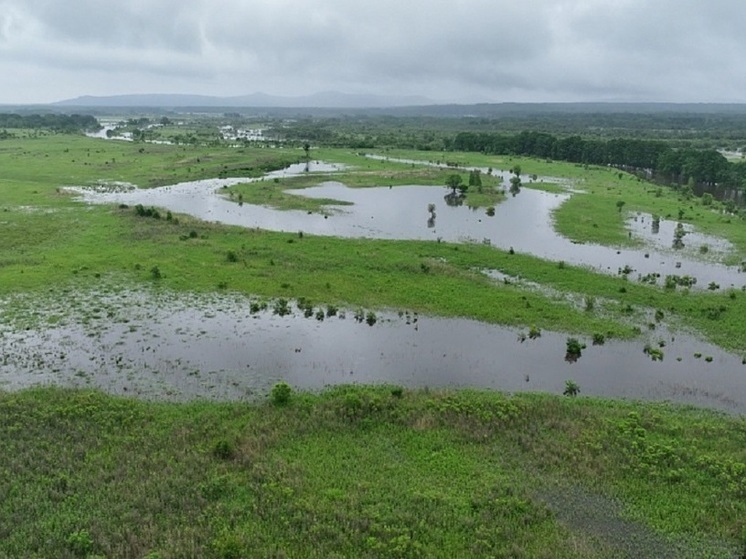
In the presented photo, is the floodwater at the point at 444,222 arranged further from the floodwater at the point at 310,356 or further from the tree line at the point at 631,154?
the tree line at the point at 631,154

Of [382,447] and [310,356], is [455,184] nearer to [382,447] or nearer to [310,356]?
[310,356]

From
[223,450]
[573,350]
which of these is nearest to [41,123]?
[223,450]

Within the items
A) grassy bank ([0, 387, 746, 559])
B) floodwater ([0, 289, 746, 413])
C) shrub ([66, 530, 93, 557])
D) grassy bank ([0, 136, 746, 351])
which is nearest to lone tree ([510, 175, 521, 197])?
grassy bank ([0, 136, 746, 351])

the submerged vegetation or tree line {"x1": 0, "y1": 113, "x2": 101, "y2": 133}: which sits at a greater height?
tree line {"x1": 0, "y1": 113, "x2": 101, "y2": 133}

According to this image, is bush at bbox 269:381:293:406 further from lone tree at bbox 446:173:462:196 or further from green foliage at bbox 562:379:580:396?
lone tree at bbox 446:173:462:196

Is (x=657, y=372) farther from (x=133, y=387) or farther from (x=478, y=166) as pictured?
(x=478, y=166)

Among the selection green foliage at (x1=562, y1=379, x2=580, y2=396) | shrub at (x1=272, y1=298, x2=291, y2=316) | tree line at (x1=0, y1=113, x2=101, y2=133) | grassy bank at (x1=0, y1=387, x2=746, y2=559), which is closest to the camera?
grassy bank at (x1=0, y1=387, x2=746, y2=559)

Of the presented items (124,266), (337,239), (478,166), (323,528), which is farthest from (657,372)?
(478,166)

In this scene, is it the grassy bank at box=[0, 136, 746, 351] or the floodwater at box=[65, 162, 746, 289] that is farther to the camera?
the floodwater at box=[65, 162, 746, 289]
